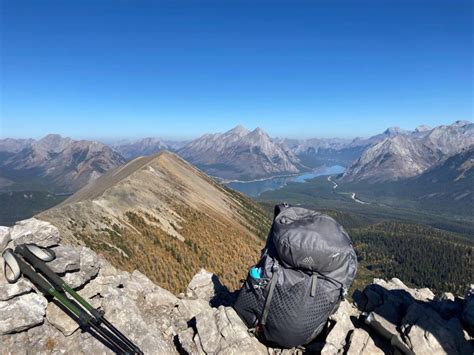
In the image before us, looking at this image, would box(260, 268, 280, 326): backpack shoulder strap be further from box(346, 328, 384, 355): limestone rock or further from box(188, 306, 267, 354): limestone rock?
box(346, 328, 384, 355): limestone rock

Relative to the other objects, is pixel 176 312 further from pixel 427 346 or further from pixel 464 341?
pixel 464 341

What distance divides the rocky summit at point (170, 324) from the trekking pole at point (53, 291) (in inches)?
11.8

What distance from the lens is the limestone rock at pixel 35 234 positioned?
42.5 ft

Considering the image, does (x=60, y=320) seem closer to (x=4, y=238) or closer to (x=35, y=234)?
(x=4, y=238)

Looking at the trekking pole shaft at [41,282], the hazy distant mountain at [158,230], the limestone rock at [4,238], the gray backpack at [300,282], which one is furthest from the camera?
the hazy distant mountain at [158,230]

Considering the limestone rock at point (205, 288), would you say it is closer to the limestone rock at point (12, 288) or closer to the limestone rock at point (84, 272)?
the limestone rock at point (84, 272)

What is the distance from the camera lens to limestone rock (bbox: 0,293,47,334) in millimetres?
10156

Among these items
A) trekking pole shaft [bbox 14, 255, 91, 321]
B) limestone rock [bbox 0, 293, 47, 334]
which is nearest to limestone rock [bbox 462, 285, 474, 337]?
trekking pole shaft [bbox 14, 255, 91, 321]

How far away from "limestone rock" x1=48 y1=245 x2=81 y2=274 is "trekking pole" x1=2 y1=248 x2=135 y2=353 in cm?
112

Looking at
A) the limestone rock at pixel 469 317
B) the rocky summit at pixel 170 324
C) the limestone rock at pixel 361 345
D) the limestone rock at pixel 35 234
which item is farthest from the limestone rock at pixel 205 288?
the limestone rock at pixel 469 317

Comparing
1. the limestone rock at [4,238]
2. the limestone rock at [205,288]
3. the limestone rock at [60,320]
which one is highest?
the limestone rock at [4,238]

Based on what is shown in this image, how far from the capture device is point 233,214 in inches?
4843

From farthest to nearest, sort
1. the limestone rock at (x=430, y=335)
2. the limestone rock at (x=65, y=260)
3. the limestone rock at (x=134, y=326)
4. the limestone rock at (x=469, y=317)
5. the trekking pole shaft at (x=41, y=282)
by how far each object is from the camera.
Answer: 1. the limestone rock at (x=469, y=317)
2. the limestone rock at (x=65, y=260)
3. the limestone rock at (x=134, y=326)
4. the limestone rock at (x=430, y=335)
5. the trekking pole shaft at (x=41, y=282)

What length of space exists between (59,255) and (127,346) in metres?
4.40
